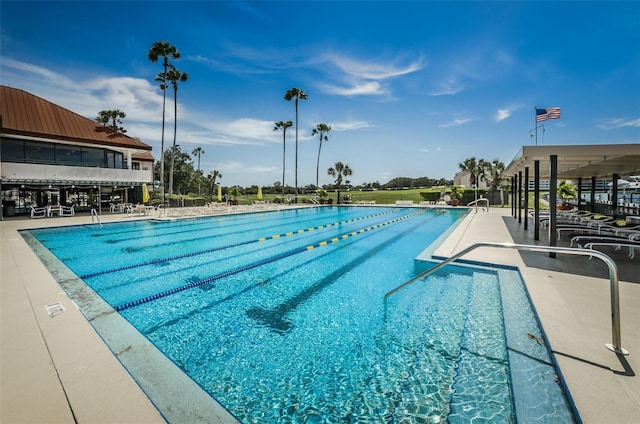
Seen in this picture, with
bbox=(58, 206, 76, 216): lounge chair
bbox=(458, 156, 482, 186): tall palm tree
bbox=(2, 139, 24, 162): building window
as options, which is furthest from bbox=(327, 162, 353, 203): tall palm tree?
bbox=(2, 139, 24, 162): building window

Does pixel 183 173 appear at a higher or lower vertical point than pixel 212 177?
lower

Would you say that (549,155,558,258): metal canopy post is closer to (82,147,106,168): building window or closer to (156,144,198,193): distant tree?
(82,147,106,168): building window

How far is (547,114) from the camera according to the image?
424 inches

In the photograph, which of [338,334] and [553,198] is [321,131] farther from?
[338,334]

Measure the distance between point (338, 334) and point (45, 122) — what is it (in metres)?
23.4

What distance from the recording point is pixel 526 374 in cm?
253

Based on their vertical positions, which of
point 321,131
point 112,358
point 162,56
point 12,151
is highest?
point 162,56

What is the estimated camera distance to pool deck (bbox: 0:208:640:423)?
6.44 feet

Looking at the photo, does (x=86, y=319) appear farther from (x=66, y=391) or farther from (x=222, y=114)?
(x=222, y=114)

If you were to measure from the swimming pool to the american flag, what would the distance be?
8.49 metres

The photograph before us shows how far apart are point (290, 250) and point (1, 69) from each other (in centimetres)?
2164

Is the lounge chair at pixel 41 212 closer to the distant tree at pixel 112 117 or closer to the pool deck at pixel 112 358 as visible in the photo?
the pool deck at pixel 112 358

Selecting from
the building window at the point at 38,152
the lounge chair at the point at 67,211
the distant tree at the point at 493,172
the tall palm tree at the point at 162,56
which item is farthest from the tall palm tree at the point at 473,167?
the building window at the point at 38,152

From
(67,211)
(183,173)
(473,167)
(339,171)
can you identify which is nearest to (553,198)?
(67,211)
